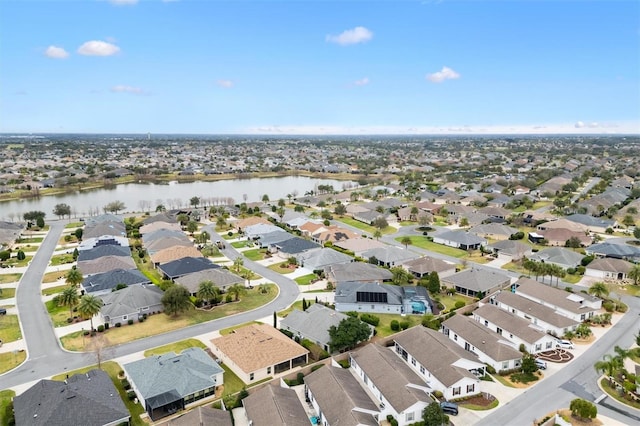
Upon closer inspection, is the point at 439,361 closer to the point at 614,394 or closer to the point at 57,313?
the point at 614,394

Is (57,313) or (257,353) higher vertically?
(257,353)

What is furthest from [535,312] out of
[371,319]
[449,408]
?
[449,408]

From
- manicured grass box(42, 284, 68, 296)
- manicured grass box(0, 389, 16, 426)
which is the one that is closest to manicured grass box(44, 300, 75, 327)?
manicured grass box(42, 284, 68, 296)

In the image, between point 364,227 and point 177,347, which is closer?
point 177,347

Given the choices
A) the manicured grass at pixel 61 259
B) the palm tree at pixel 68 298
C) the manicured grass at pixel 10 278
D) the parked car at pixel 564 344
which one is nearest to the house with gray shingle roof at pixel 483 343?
the parked car at pixel 564 344

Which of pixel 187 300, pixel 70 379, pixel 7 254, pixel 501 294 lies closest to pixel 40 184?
pixel 7 254

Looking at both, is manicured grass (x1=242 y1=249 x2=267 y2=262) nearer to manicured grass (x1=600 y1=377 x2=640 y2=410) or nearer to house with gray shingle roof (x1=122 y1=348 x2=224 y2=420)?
house with gray shingle roof (x1=122 y1=348 x2=224 y2=420)

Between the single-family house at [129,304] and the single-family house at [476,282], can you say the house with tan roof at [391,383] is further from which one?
the single-family house at [129,304]
